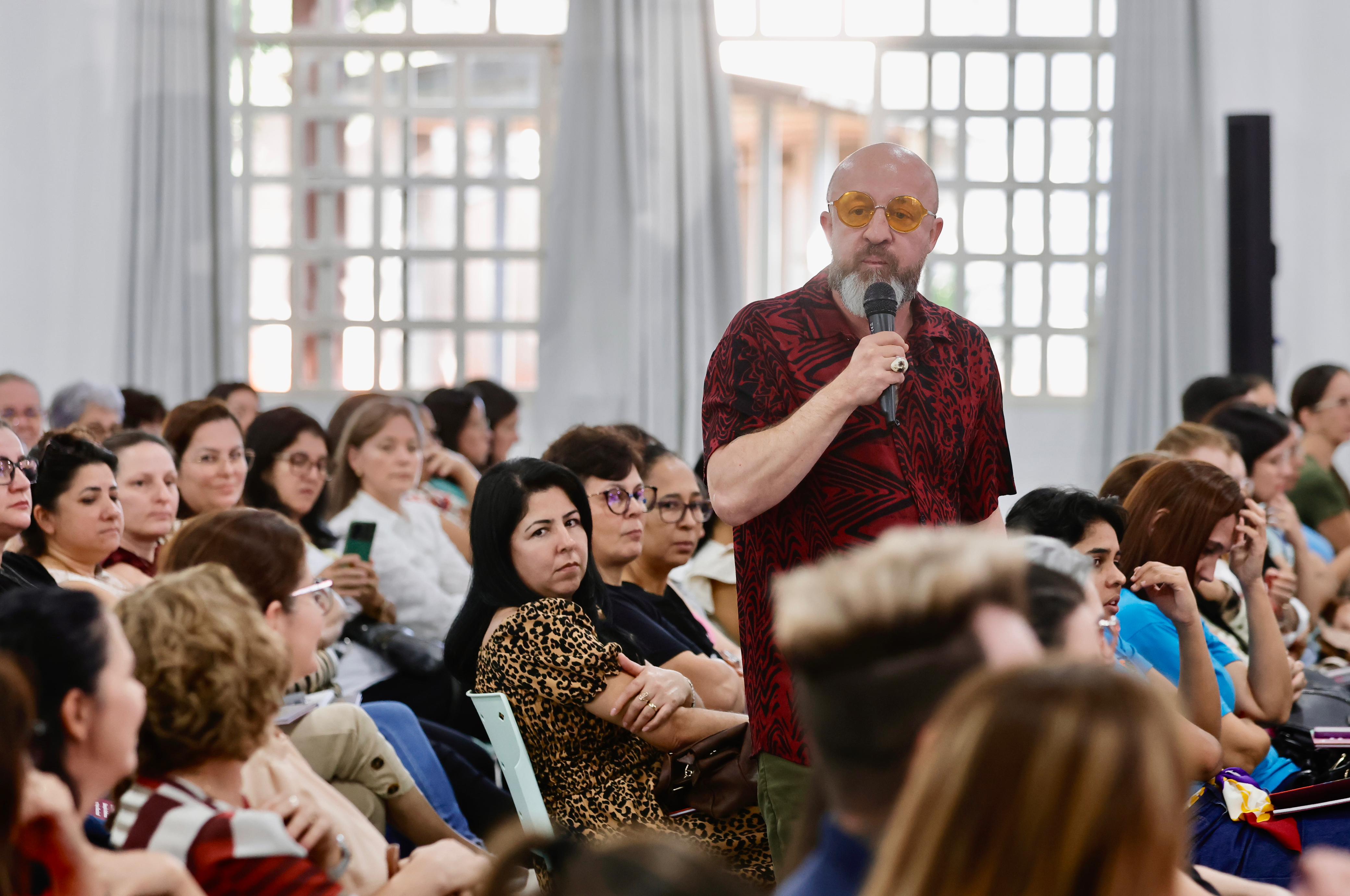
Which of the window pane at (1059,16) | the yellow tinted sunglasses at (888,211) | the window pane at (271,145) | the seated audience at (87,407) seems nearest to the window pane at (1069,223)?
the window pane at (1059,16)

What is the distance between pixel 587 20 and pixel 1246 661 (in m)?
4.76

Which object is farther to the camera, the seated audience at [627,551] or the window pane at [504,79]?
the window pane at [504,79]

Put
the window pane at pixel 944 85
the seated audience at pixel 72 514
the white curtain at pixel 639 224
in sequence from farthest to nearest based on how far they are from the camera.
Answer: the window pane at pixel 944 85 < the white curtain at pixel 639 224 < the seated audience at pixel 72 514

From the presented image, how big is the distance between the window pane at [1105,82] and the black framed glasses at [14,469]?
19.3 ft

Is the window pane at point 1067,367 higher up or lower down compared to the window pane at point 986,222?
lower down

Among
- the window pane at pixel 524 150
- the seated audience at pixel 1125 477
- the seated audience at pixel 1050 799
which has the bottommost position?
the seated audience at pixel 1050 799

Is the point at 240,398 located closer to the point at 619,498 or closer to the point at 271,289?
the point at 271,289

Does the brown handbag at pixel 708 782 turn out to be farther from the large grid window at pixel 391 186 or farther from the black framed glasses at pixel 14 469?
the large grid window at pixel 391 186

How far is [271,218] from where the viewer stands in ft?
24.0

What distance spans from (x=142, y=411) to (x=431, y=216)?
6.95 ft

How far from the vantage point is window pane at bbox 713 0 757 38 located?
7.13 metres

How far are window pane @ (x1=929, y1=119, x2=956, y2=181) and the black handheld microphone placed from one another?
5.38 metres

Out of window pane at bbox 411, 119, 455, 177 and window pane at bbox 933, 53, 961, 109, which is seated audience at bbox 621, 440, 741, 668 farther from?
window pane at bbox 933, 53, 961, 109

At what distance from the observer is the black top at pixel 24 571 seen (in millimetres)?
2621
